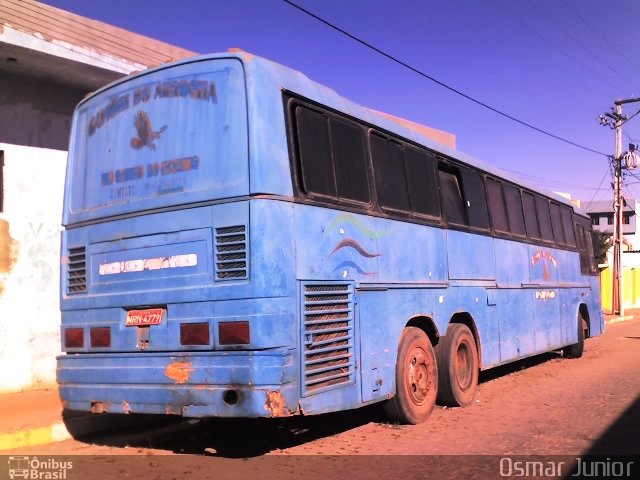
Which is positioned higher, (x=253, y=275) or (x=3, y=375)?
(x=253, y=275)

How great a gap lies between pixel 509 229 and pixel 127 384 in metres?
6.82

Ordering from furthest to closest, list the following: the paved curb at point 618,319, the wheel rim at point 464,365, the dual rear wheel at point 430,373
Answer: the paved curb at point 618,319 → the wheel rim at point 464,365 → the dual rear wheel at point 430,373

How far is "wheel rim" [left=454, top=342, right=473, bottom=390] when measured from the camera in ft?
26.3

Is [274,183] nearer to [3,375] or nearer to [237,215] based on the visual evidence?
[237,215]

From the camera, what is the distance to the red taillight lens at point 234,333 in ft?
15.8

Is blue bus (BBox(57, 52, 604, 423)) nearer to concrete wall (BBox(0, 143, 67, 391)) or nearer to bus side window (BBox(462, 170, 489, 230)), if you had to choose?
bus side window (BBox(462, 170, 489, 230))

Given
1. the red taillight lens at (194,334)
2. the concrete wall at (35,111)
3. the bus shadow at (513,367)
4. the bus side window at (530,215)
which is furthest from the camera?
the bus shadow at (513,367)

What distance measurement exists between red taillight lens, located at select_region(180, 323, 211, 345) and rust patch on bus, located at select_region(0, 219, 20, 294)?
4874 mm

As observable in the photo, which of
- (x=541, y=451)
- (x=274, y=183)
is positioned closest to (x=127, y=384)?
(x=274, y=183)

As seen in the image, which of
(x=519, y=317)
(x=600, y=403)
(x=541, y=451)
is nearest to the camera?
(x=541, y=451)

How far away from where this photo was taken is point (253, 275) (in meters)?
4.82

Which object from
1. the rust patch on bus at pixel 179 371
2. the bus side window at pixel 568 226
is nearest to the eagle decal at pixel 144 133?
the rust patch on bus at pixel 179 371

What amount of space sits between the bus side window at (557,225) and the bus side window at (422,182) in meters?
5.67

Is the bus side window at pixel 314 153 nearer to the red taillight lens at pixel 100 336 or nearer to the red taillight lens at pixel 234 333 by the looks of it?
the red taillight lens at pixel 234 333
